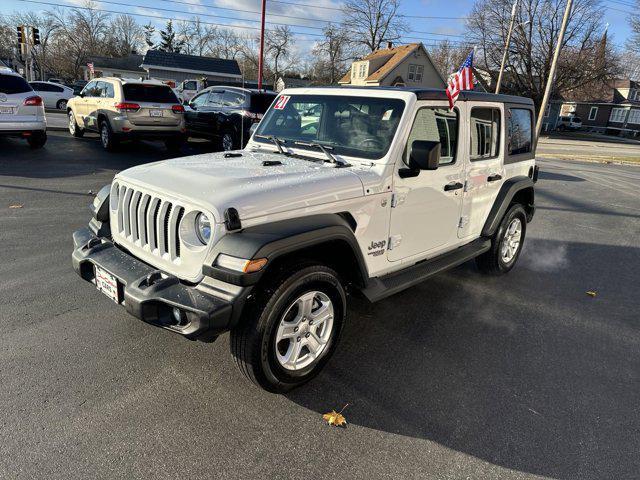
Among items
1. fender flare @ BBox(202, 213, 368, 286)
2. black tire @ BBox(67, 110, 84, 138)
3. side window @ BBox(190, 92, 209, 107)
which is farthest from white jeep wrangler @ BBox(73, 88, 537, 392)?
black tire @ BBox(67, 110, 84, 138)

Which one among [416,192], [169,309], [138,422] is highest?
[416,192]

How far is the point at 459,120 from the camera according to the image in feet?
13.2

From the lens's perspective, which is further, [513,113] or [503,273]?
[503,273]

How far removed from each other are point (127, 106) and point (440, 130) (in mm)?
9271

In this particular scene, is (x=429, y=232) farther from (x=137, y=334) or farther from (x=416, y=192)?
(x=137, y=334)

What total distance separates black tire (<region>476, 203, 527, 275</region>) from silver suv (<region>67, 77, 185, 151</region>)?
29.4 feet

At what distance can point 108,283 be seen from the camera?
9.78 ft

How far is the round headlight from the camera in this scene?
2711 mm

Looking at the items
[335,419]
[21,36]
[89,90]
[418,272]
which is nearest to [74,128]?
[89,90]

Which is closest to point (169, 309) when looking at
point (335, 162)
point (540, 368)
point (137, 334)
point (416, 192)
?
point (137, 334)

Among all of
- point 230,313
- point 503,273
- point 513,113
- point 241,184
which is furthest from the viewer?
point 503,273

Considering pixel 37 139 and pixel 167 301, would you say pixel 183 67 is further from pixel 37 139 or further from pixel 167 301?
pixel 167 301

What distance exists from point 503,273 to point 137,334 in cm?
408

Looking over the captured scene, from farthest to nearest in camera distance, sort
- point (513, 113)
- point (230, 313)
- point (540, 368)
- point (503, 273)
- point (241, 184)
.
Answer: point (503, 273) < point (513, 113) < point (540, 368) < point (241, 184) < point (230, 313)
